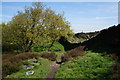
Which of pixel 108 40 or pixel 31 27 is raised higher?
pixel 31 27

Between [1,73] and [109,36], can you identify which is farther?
[109,36]

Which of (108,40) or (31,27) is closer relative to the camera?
(108,40)

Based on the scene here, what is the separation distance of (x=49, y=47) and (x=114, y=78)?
1042 inches

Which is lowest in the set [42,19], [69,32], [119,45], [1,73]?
[1,73]

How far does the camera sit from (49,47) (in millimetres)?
36531

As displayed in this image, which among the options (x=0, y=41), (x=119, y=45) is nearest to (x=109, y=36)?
(x=119, y=45)

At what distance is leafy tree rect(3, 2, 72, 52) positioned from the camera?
30328 millimetres

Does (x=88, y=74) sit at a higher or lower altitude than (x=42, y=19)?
lower

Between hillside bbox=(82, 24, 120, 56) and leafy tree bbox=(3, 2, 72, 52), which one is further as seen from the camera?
leafy tree bbox=(3, 2, 72, 52)

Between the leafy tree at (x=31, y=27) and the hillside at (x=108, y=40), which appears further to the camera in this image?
the leafy tree at (x=31, y=27)

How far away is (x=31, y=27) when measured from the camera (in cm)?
3138

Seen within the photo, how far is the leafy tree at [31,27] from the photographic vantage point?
30.3 meters

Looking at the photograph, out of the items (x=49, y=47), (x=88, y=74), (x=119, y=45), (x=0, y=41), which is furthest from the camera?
(x=49, y=47)

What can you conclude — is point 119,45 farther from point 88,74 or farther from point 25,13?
point 25,13
